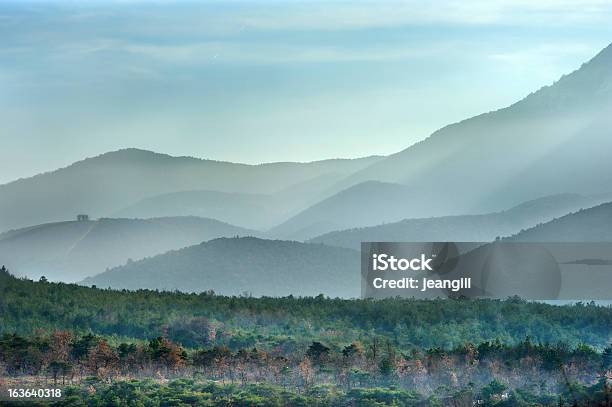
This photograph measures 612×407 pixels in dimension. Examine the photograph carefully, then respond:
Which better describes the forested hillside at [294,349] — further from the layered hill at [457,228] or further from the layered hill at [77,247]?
the layered hill at [77,247]

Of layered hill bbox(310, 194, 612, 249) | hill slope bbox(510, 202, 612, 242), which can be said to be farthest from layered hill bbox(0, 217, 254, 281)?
hill slope bbox(510, 202, 612, 242)

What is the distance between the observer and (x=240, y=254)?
148375 millimetres

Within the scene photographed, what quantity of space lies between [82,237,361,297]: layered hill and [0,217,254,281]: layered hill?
16.8 meters

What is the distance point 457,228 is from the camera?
182m

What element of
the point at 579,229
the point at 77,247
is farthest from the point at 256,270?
the point at 77,247

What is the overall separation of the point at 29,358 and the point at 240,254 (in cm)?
9025

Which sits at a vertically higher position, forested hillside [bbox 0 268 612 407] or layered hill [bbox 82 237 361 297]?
layered hill [bbox 82 237 361 297]

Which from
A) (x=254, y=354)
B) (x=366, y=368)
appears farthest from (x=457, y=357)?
(x=254, y=354)

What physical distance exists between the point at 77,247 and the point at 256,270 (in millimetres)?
41462

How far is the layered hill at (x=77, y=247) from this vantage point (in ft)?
573

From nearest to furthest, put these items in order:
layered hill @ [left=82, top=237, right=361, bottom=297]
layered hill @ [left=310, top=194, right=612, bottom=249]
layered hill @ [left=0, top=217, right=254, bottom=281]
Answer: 1. layered hill @ [left=82, top=237, right=361, bottom=297]
2. layered hill @ [left=310, top=194, right=612, bottom=249]
3. layered hill @ [left=0, top=217, right=254, bottom=281]

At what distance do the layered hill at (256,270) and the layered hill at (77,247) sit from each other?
662 inches

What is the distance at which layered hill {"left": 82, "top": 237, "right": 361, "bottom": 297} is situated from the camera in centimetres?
14175

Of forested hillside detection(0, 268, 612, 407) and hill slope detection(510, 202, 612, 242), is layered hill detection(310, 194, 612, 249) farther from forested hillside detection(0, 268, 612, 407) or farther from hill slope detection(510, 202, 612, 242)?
forested hillside detection(0, 268, 612, 407)
